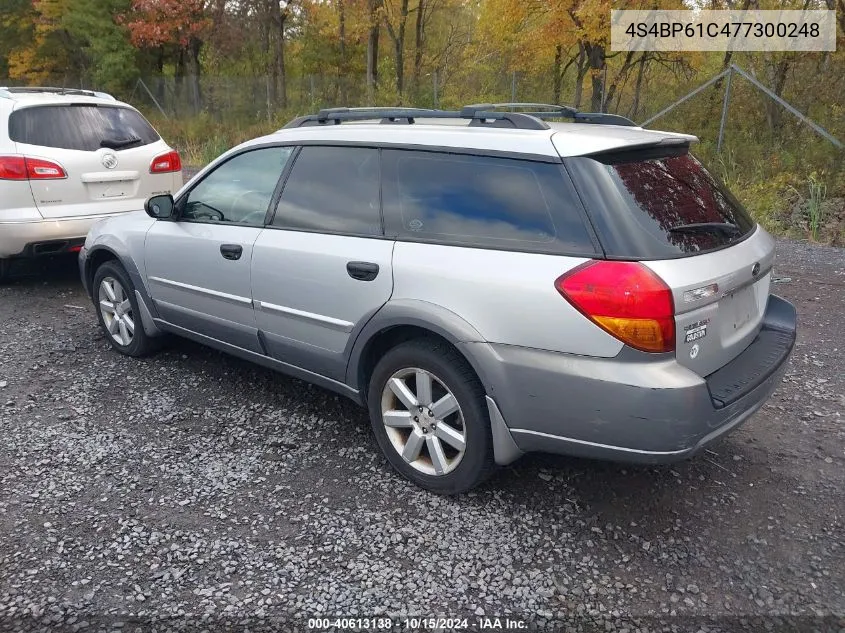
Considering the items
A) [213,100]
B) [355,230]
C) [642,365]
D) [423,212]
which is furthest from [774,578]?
[213,100]

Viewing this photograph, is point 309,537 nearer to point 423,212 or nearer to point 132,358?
point 423,212

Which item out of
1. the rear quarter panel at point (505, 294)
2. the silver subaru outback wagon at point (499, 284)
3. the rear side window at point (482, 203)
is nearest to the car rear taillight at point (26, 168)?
the silver subaru outback wagon at point (499, 284)

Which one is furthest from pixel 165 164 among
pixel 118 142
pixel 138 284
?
pixel 138 284

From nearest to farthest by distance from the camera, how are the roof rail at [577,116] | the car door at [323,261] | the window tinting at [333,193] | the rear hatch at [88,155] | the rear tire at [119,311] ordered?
the car door at [323,261], the window tinting at [333,193], the roof rail at [577,116], the rear tire at [119,311], the rear hatch at [88,155]

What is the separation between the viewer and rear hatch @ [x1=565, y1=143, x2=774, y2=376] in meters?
2.60

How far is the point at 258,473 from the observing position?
345 centimetres

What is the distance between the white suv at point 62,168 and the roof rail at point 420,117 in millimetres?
3201

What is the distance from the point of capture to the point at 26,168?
5.92m

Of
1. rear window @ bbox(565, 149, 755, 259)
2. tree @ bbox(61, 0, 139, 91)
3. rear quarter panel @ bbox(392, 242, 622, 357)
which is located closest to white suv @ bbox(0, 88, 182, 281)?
rear quarter panel @ bbox(392, 242, 622, 357)

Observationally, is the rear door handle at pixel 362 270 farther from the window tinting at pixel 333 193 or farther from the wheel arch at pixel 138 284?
the wheel arch at pixel 138 284

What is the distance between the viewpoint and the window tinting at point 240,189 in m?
3.87

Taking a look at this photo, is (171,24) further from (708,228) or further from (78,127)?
(708,228)

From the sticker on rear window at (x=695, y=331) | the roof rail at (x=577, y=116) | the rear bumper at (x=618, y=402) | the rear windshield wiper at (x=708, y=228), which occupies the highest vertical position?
the roof rail at (x=577, y=116)

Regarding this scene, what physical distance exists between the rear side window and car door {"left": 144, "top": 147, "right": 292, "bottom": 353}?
954mm
